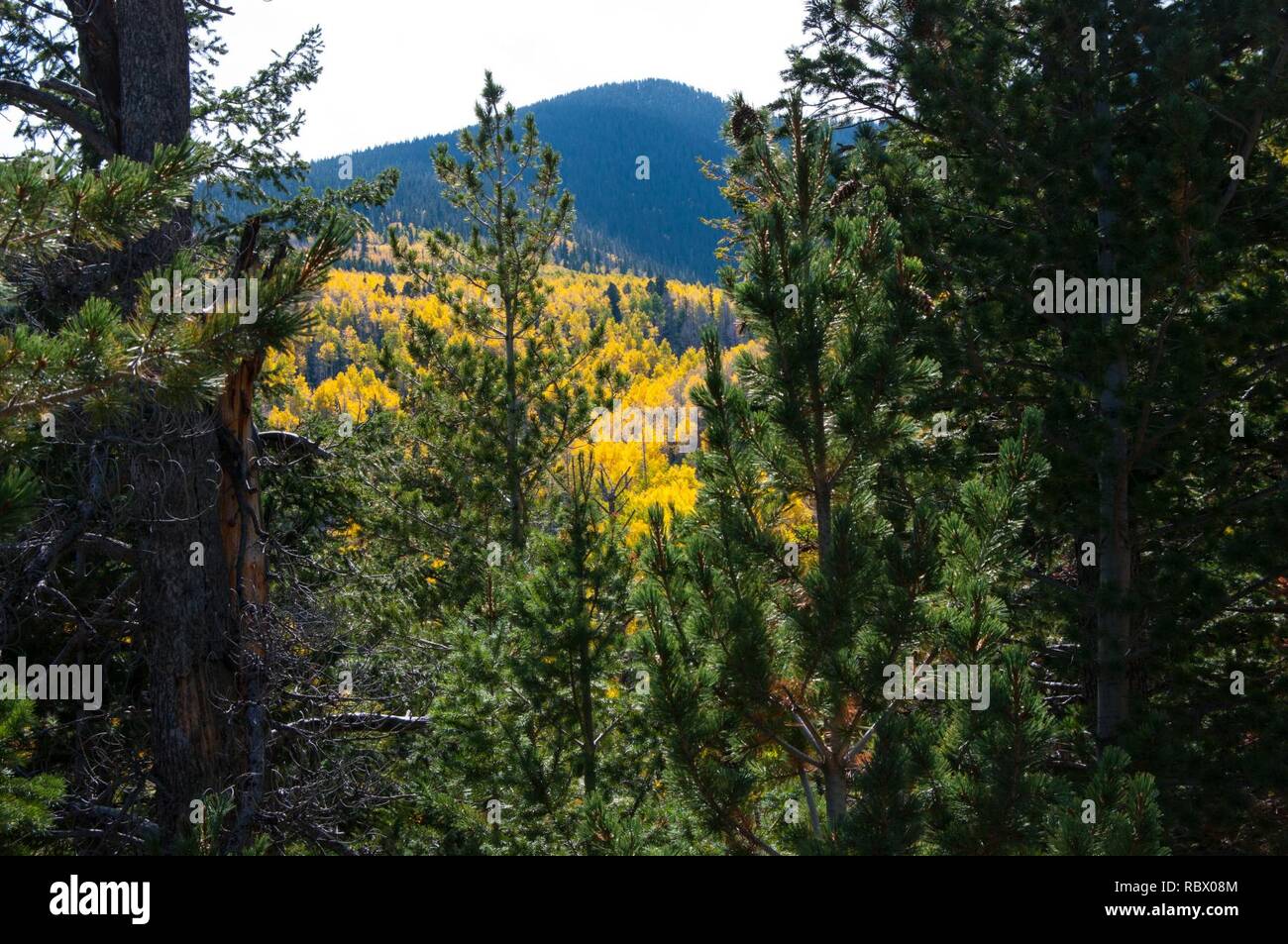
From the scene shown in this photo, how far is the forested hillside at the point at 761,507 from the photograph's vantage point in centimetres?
343

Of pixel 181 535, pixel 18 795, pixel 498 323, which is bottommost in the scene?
pixel 18 795

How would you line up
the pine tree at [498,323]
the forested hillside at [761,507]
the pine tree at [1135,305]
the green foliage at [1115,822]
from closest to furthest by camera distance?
the green foliage at [1115,822], the forested hillside at [761,507], the pine tree at [1135,305], the pine tree at [498,323]

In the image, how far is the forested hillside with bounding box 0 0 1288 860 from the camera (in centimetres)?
343

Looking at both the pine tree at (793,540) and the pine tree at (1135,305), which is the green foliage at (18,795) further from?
the pine tree at (1135,305)

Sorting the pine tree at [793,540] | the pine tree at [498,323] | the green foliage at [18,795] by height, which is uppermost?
the pine tree at [498,323]

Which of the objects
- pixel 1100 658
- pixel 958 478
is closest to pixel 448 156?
pixel 958 478

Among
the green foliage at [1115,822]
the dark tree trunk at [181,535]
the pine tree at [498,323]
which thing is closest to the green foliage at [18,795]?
the dark tree trunk at [181,535]

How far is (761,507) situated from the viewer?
391cm

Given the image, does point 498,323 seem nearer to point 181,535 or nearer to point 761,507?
point 181,535

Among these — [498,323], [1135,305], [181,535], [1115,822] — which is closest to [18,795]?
[181,535]

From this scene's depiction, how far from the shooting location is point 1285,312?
7.23 meters

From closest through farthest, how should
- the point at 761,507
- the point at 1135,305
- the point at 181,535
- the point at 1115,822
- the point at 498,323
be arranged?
the point at 1115,822, the point at 761,507, the point at 181,535, the point at 1135,305, the point at 498,323
